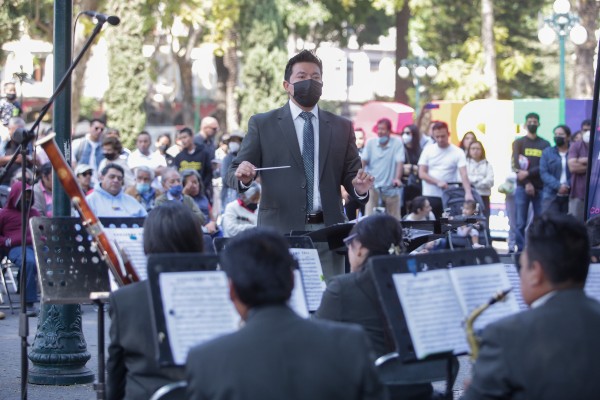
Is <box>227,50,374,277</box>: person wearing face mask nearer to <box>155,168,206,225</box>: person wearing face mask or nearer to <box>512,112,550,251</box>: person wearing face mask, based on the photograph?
<box>155,168,206,225</box>: person wearing face mask

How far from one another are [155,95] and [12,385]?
181ft

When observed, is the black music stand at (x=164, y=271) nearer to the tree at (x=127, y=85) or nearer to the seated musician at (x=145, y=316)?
the seated musician at (x=145, y=316)

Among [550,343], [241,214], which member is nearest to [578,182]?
[241,214]

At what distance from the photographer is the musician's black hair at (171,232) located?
4.85 m

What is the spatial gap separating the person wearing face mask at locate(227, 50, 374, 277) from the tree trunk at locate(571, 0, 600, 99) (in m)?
25.9

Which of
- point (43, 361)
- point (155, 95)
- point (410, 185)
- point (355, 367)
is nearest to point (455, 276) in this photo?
point (355, 367)

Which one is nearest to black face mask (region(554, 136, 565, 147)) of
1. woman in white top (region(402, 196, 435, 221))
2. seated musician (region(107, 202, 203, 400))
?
woman in white top (region(402, 196, 435, 221))

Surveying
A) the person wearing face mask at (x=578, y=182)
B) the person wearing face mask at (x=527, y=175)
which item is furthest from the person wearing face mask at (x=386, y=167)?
the person wearing face mask at (x=578, y=182)

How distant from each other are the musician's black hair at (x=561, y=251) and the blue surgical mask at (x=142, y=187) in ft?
34.1

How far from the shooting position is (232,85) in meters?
43.7

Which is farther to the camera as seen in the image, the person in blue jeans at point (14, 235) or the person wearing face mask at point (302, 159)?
the person in blue jeans at point (14, 235)

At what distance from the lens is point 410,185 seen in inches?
717

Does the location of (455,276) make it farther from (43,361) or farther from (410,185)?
(410,185)

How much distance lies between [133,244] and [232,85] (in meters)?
38.4
